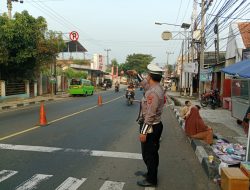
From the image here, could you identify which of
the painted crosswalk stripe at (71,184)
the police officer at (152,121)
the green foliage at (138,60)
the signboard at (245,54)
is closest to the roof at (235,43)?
the signboard at (245,54)

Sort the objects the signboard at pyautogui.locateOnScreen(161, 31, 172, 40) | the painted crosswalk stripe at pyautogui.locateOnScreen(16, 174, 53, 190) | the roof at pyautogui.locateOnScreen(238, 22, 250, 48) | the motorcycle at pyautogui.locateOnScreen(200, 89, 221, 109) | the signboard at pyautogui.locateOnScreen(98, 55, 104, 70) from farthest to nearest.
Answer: the signboard at pyautogui.locateOnScreen(98, 55, 104, 70), the signboard at pyautogui.locateOnScreen(161, 31, 172, 40), the motorcycle at pyautogui.locateOnScreen(200, 89, 221, 109), the roof at pyautogui.locateOnScreen(238, 22, 250, 48), the painted crosswalk stripe at pyautogui.locateOnScreen(16, 174, 53, 190)

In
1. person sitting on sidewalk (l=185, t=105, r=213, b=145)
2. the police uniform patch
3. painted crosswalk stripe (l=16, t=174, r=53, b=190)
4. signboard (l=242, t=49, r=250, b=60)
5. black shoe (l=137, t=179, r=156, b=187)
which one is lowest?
black shoe (l=137, t=179, r=156, b=187)

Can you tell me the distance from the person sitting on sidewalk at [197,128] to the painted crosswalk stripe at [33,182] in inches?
191

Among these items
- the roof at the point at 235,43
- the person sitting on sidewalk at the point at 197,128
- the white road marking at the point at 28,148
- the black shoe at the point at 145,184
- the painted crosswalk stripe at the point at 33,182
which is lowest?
the black shoe at the point at 145,184

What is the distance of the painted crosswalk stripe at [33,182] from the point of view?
5.29 m

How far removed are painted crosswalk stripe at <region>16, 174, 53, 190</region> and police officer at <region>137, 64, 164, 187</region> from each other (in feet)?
5.42

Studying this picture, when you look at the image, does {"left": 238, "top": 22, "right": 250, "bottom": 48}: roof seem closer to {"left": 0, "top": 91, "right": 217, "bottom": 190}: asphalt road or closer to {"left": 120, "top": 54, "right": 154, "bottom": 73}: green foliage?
{"left": 0, "top": 91, "right": 217, "bottom": 190}: asphalt road

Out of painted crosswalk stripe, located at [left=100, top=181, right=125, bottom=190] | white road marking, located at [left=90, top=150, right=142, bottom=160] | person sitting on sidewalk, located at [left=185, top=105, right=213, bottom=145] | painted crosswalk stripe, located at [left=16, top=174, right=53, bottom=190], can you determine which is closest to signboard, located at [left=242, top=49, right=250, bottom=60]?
person sitting on sidewalk, located at [left=185, top=105, right=213, bottom=145]

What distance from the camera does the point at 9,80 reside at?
95.9 feet

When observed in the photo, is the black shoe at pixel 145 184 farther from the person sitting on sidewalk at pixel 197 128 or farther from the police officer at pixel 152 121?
the person sitting on sidewalk at pixel 197 128

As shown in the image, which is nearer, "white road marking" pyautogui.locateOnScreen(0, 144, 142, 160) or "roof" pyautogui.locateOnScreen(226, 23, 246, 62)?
"white road marking" pyautogui.locateOnScreen(0, 144, 142, 160)

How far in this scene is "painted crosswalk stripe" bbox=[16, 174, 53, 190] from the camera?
529cm

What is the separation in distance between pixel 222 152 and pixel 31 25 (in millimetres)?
24028


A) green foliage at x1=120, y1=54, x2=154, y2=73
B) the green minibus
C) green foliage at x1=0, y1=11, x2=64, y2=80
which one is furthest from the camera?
green foliage at x1=120, y1=54, x2=154, y2=73
